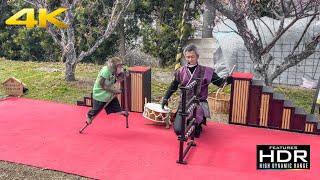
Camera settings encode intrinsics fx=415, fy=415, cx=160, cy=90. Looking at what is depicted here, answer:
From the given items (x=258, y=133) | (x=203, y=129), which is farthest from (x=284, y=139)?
(x=203, y=129)

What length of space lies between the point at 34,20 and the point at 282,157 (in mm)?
11231

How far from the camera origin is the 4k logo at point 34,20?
11.0 meters

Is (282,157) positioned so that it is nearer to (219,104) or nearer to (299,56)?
(219,104)

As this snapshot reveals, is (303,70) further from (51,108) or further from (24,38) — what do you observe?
(24,38)

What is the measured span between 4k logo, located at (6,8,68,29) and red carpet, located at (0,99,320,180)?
3123 millimetres

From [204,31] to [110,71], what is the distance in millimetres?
6653

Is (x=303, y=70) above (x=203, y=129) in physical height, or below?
above

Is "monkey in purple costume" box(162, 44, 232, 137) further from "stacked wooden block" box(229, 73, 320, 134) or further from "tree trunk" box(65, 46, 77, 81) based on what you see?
"tree trunk" box(65, 46, 77, 81)

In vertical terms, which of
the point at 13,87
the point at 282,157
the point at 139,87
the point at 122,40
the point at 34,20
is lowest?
the point at 282,157

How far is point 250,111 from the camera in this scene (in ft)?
27.0

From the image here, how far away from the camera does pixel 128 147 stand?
7016 millimetres

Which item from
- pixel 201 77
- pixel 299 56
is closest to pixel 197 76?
pixel 201 77

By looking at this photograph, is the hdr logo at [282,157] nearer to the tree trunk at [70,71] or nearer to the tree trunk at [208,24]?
the tree trunk at [70,71]

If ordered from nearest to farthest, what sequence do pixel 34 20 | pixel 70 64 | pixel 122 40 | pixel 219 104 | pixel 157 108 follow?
pixel 157 108, pixel 219 104, pixel 70 64, pixel 34 20, pixel 122 40
